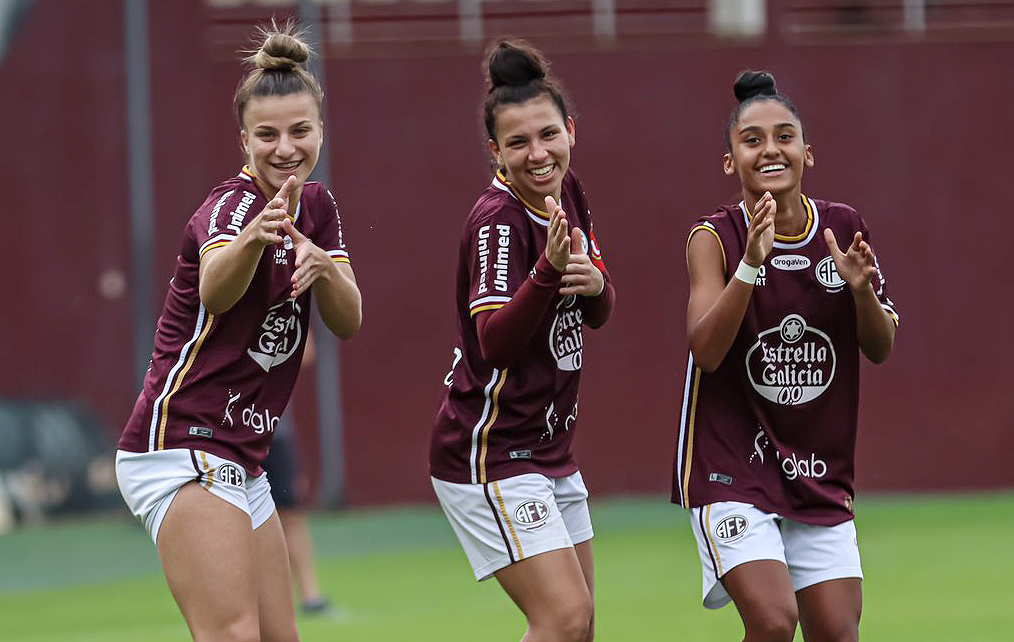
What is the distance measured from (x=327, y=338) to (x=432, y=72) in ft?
8.46

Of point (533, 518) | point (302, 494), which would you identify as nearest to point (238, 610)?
point (533, 518)

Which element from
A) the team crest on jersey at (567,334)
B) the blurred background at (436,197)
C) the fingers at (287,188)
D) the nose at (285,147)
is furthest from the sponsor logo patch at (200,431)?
the blurred background at (436,197)

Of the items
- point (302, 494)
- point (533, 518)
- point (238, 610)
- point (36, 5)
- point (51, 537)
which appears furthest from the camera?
point (36, 5)

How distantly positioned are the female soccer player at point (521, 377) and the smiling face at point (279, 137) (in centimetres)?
59

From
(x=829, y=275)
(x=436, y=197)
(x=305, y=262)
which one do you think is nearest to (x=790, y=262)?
(x=829, y=275)

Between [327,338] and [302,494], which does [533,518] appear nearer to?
[302,494]

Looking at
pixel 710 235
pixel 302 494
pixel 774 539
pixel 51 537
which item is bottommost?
pixel 51 537

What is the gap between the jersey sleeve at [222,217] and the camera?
180 inches

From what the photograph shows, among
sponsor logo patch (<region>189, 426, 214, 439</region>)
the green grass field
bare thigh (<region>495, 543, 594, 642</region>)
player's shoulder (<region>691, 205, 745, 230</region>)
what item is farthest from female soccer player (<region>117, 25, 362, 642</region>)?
the green grass field

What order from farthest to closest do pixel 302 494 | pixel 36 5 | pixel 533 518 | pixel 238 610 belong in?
1. pixel 36 5
2. pixel 302 494
3. pixel 533 518
4. pixel 238 610

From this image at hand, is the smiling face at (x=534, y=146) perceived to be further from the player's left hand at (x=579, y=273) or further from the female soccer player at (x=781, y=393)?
the female soccer player at (x=781, y=393)

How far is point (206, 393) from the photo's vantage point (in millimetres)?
4641

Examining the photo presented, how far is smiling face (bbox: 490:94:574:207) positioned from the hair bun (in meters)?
0.63

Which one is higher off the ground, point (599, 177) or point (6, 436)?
point (599, 177)
